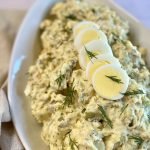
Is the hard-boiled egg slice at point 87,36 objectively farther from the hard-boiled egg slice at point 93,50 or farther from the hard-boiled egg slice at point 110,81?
the hard-boiled egg slice at point 110,81

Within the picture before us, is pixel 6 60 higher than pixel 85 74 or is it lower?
lower

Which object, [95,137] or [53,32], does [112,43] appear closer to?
[53,32]

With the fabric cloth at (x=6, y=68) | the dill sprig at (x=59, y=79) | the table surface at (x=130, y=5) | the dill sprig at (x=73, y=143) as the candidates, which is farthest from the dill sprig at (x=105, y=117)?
the table surface at (x=130, y=5)

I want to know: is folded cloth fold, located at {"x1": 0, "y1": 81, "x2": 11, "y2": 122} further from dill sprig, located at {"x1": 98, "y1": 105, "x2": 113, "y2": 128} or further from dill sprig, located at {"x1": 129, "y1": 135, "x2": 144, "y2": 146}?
dill sprig, located at {"x1": 129, "y1": 135, "x2": 144, "y2": 146}

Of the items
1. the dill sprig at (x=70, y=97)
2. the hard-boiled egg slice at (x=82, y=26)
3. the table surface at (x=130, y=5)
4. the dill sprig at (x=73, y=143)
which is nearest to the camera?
the dill sprig at (x=73, y=143)

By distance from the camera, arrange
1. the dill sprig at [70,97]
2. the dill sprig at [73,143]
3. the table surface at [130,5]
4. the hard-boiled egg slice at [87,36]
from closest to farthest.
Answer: the dill sprig at [73,143]
the dill sprig at [70,97]
the hard-boiled egg slice at [87,36]
the table surface at [130,5]

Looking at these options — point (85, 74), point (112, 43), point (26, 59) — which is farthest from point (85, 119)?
point (26, 59)

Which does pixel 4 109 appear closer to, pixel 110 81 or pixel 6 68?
pixel 6 68

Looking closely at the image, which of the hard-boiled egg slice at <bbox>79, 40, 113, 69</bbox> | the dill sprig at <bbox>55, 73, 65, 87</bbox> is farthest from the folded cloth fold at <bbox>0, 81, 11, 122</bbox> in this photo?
the hard-boiled egg slice at <bbox>79, 40, 113, 69</bbox>
